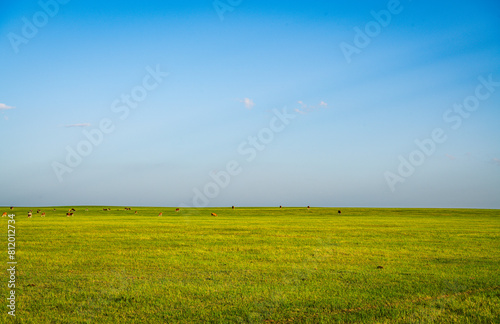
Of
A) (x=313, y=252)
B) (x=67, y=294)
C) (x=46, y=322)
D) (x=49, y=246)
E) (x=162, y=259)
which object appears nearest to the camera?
(x=46, y=322)

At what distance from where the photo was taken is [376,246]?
58.5 feet

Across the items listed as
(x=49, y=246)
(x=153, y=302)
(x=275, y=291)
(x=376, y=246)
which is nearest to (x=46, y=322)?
(x=153, y=302)

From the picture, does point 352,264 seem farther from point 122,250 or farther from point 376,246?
point 122,250

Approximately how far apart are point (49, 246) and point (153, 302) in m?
12.1

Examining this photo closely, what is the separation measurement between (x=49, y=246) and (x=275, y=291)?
1325cm

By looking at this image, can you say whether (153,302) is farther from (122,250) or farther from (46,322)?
(122,250)

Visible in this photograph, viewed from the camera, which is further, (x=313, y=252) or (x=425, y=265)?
(x=313, y=252)

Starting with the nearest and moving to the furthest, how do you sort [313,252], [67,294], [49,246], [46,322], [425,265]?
[46,322], [67,294], [425,265], [313,252], [49,246]

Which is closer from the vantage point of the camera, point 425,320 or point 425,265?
point 425,320

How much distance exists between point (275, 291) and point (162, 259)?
20.3ft

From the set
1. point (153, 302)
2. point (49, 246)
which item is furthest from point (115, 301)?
point (49, 246)

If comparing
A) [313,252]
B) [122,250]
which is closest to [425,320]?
[313,252]

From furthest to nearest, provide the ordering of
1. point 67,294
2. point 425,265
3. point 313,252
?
1. point 313,252
2. point 425,265
3. point 67,294

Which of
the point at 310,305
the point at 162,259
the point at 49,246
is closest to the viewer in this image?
the point at 310,305
